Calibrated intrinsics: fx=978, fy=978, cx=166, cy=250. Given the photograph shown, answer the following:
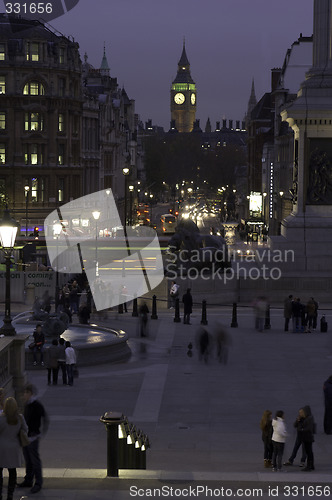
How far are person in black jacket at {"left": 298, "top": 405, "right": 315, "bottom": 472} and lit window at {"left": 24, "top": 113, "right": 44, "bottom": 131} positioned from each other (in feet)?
229

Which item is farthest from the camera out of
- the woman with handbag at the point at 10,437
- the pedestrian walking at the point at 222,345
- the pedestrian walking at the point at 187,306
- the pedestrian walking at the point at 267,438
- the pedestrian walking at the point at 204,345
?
the pedestrian walking at the point at 187,306

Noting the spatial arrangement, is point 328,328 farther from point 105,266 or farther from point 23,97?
point 23,97

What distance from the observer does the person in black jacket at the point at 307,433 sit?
16547mm

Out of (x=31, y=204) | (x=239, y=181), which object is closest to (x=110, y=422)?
(x=31, y=204)

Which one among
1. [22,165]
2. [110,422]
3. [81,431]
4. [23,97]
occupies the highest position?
[23,97]

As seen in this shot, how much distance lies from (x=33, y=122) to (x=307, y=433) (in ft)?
230

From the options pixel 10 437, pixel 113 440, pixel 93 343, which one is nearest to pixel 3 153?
pixel 93 343

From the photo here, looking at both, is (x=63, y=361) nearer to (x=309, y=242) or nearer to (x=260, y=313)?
(x=260, y=313)

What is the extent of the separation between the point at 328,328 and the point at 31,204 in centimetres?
5023

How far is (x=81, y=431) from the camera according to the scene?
19.8 metres

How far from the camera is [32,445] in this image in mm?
14570

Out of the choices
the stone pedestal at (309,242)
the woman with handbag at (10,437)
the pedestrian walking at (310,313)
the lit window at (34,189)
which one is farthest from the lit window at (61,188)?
the woman with handbag at (10,437)

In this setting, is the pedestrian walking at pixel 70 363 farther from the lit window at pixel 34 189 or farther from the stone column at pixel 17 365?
the lit window at pixel 34 189

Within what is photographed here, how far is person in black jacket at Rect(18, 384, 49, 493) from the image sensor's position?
14.1 m
